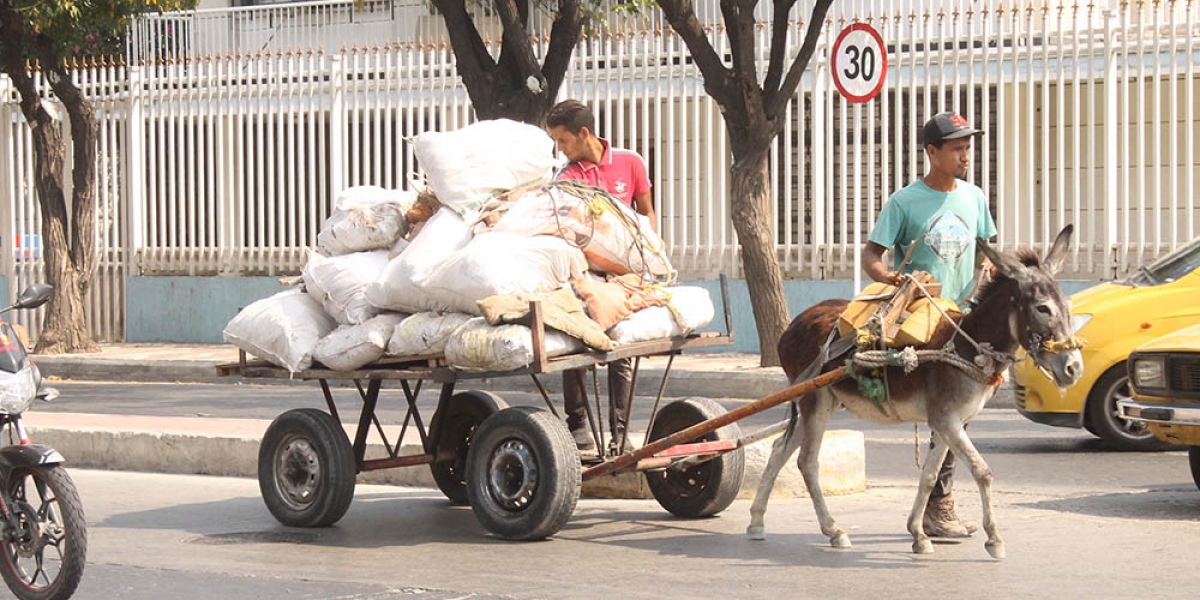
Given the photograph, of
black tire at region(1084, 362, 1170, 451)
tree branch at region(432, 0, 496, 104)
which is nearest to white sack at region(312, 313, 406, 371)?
black tire at region(1084, 362, 1170, 451)

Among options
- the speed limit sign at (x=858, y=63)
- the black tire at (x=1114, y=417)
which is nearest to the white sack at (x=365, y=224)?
the black tire at (x=1114, y=417)

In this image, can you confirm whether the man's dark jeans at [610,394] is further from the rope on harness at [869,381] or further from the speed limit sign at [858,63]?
the speed limit sign at [858,63]

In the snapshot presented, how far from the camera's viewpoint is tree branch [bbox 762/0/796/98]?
626 inches

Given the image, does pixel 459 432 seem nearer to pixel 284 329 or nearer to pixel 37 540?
pixel 284 329

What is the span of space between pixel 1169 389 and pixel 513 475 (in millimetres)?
3493

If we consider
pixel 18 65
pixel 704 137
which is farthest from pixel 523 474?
pixel 18 65

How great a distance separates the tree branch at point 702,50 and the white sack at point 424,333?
7.80 m

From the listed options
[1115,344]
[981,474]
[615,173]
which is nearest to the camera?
[981,474]

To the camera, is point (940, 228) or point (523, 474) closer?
point (940, 228)

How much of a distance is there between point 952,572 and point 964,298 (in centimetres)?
125

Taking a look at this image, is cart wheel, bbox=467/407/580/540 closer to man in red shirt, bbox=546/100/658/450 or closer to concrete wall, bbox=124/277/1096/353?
man in red shirt, bbox=546/100/658/450

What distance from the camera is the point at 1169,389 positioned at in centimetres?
888

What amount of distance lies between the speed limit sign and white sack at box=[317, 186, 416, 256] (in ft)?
25.5

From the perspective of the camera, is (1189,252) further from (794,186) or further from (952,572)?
(794,186)
